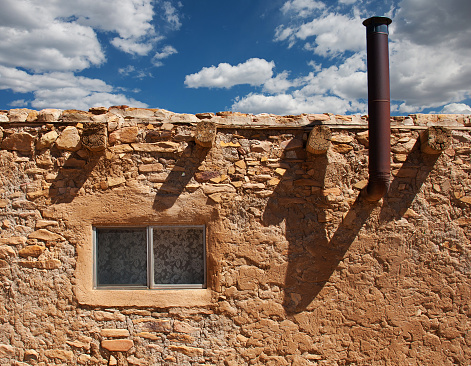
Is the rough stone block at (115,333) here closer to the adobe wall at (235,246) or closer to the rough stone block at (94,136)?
the adobe wall at (235,246)

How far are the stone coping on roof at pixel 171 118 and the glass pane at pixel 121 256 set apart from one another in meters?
Answer: 1.24

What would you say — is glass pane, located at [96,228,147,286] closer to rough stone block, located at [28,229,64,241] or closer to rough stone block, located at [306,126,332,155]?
rough stone block, located at [28,229,64,241]

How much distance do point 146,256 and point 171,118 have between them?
155 centimetres

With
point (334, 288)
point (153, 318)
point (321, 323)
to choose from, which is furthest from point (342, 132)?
point (153, 318)

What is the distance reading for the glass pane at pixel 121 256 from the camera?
3381 millimetres

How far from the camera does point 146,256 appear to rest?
3381 millimetres

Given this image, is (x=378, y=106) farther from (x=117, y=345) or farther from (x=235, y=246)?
(x=117, y=345)

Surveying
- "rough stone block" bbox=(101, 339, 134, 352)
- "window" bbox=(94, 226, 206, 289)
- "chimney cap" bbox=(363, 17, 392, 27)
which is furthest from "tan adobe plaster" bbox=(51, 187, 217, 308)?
"chimney cap" bbox=(363, 17, 392, 27)

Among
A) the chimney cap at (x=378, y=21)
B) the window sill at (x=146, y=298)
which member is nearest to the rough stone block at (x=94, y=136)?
the window sill at (x=146, y=298)

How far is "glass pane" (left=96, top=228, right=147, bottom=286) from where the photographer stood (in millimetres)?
3381

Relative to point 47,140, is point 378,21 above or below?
above

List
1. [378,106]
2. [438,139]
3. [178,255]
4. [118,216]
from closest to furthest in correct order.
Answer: [378,106] → [438,139] → [118,216] → [178,255]

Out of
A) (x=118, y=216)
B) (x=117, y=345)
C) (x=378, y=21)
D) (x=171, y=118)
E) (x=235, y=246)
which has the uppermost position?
(x=378, y=21)

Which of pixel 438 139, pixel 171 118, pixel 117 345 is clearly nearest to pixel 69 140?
pixel 171 118
